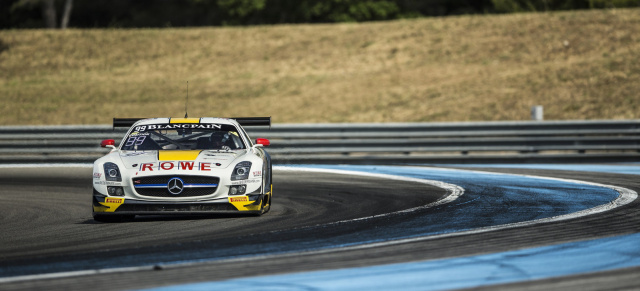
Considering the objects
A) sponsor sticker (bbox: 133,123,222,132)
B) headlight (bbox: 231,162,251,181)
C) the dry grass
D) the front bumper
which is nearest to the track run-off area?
the front bumper

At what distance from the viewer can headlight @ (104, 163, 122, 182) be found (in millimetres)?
10141

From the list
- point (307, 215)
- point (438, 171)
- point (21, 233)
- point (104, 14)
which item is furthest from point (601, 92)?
point (104, 14)

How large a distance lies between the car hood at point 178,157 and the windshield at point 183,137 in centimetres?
33

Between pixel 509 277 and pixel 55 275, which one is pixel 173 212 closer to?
pixel 55 275

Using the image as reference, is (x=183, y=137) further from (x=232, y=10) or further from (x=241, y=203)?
(x=232, y=10)

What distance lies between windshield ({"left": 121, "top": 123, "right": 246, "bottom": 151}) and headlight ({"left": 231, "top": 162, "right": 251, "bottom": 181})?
74 cm

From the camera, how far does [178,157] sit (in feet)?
34.1

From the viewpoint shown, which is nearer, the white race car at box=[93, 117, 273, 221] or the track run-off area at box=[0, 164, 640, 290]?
the track run-off area at box=[0, 164, 640, 290]

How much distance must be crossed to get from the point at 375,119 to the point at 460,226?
22.8 meters

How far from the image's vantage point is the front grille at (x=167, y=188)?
10.0m

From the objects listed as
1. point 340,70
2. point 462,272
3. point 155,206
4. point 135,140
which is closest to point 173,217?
point 155,206

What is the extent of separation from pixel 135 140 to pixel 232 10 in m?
47.5

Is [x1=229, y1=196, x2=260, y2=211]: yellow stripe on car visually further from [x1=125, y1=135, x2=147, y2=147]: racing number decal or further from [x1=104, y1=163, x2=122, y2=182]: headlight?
[x1=125, y1=135, x2=147, y2=147]: racing number decal

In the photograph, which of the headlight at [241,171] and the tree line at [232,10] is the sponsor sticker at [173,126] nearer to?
the headlight at [241,171]
